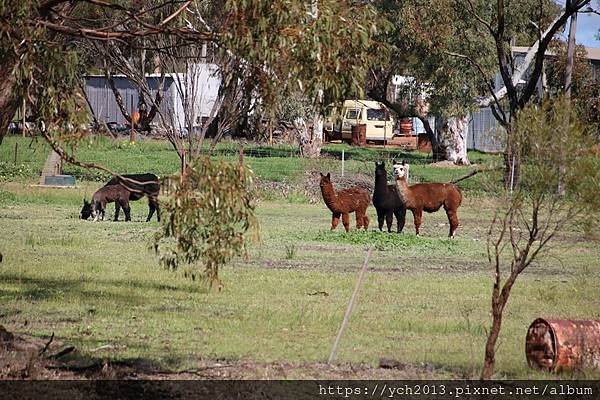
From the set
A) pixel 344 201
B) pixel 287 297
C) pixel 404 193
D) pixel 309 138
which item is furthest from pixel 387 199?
pixel 309 138

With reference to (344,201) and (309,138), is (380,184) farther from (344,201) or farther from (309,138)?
(309,138)

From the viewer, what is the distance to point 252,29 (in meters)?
11.3

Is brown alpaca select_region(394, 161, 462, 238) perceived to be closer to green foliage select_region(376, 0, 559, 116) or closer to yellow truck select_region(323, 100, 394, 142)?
green foliage select_region(376, 0, 559, 116)

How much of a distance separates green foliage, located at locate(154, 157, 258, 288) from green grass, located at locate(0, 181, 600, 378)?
1246 mm

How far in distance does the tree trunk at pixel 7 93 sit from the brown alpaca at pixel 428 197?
1568 centimetres

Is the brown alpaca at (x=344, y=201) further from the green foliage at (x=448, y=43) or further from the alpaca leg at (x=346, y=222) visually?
the green foliage at (x=448, y=43)

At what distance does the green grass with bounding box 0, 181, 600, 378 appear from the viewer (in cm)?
1296

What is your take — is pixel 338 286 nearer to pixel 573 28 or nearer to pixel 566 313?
pixel 566 313

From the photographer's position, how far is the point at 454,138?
5334 cm

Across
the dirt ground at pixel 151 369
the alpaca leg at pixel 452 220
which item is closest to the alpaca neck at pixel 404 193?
the alpaca leg at pixel 452 220

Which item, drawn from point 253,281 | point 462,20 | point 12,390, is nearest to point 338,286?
point 253,281

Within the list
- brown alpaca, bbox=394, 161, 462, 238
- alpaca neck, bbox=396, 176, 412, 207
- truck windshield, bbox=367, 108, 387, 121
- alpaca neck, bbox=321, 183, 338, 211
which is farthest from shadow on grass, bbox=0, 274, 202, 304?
truck windshield, bbox=367, 108, 387, 121

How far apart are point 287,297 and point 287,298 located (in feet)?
0.31

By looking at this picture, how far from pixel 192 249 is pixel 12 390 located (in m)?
2.08
